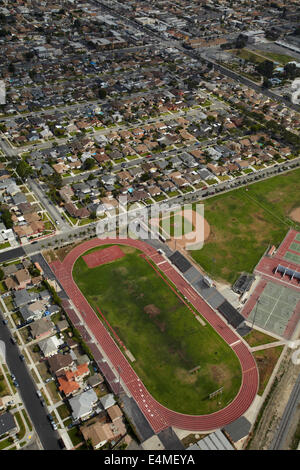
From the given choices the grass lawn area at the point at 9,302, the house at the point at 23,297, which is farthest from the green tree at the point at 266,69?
the grass lawn area at the point at 9,302

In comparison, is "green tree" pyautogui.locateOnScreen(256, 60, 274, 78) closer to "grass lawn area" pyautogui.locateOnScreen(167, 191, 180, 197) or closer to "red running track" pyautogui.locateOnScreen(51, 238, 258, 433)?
"grass lawn area" pyautogui.locateOnScreen(167, 191, 180, 197)

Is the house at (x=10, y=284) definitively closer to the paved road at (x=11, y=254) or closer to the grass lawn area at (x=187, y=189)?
the paved road at (x=11, y=254)

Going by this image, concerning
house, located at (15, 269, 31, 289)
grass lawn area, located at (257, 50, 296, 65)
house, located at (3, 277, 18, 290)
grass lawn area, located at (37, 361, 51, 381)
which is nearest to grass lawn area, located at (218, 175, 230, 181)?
Result: house, located at (15, 269, 31, 289)

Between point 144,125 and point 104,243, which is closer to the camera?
point 104,243

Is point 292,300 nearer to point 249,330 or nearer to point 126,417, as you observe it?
point 249,330

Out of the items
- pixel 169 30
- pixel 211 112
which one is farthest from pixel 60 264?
pixel 169 30

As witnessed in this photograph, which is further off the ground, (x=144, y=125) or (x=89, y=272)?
(x=144, y=125)
